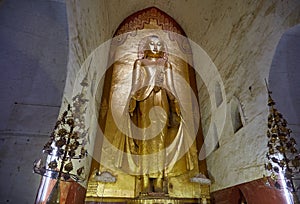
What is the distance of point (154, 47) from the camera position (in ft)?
20.1

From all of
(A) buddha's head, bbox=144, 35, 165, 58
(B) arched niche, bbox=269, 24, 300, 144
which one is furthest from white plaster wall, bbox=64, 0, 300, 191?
(A) buddha's head, bbox=144, 35, 165, 58

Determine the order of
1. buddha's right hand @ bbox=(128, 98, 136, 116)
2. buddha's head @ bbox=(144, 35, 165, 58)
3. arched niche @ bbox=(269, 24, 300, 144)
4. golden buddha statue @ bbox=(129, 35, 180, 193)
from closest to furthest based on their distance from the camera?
arched niche @ bbox=(269, 24, 300, 144) < golden buddha statue @ bbox=(129, 35, 180, 193) < buddha's right hand @ bbox=(128, 98, 136, 116) < buddha's head @ bbox=(144, 35, 165, 58)

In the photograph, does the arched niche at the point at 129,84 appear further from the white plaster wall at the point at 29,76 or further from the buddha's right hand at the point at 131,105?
the white plaster wall at the point at 29,76

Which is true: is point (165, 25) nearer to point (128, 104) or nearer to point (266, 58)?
point (128, 104)

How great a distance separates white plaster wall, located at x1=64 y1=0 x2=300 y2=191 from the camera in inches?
123

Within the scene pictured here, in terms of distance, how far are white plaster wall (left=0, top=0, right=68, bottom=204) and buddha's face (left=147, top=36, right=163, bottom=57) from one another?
3.52 m

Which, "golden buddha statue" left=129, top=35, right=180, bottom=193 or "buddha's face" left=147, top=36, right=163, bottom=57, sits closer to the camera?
"golden buddha statue" left=129, top=35, right=180, bottom=193

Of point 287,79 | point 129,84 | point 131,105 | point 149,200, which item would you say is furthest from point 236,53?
point 149,200

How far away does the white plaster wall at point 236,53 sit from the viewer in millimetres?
3125

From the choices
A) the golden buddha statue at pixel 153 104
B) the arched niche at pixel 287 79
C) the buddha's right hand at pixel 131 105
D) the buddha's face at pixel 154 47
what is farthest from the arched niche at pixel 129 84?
the arched niche at pixel 287 79

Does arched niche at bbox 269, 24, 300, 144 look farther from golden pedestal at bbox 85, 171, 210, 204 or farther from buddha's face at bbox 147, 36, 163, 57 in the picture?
buddha's face at bbox 147, 36, 163, 57

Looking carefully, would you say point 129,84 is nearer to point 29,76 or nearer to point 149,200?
point 149,200

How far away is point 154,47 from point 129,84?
1.33 metres

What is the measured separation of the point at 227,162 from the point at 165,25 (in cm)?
491
